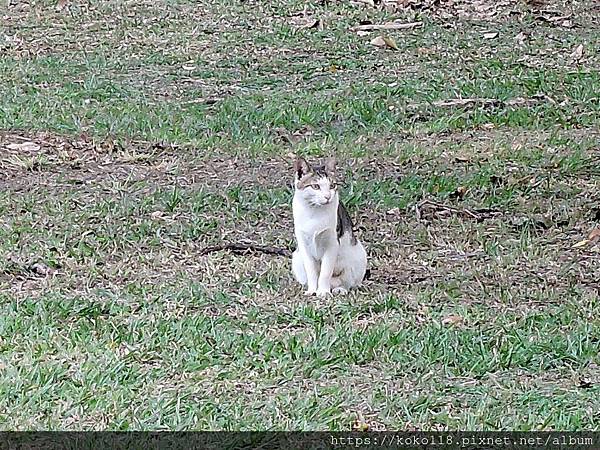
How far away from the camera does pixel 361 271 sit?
5.94 meters

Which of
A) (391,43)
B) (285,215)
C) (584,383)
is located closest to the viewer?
(584,383)

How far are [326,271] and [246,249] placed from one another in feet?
3.34

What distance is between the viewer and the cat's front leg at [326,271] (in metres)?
5.74

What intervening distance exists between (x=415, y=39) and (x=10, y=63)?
3.93m

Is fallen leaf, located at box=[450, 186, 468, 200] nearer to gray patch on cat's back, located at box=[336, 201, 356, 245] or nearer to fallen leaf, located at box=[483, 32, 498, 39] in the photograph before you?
gray patch on cat's back, located at box=[336, 201, 356, 245]

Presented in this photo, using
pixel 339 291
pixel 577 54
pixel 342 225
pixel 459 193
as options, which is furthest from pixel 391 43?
pixel 339 291

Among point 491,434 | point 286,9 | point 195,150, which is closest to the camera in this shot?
point 491,434

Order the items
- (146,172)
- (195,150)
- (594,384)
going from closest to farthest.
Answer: (594,384) → (146,172) → (195,150)

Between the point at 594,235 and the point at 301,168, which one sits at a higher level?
the point at 301,168

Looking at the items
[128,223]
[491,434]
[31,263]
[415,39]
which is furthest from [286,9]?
[491,434]

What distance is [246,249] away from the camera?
6.67 m

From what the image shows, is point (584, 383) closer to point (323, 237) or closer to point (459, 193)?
point (323, 237)

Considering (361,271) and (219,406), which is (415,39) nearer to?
(361,271)

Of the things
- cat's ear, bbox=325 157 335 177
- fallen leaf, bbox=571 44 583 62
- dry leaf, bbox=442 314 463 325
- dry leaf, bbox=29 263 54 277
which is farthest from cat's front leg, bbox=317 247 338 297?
fallen leaf, bbox=571 44 583 62
